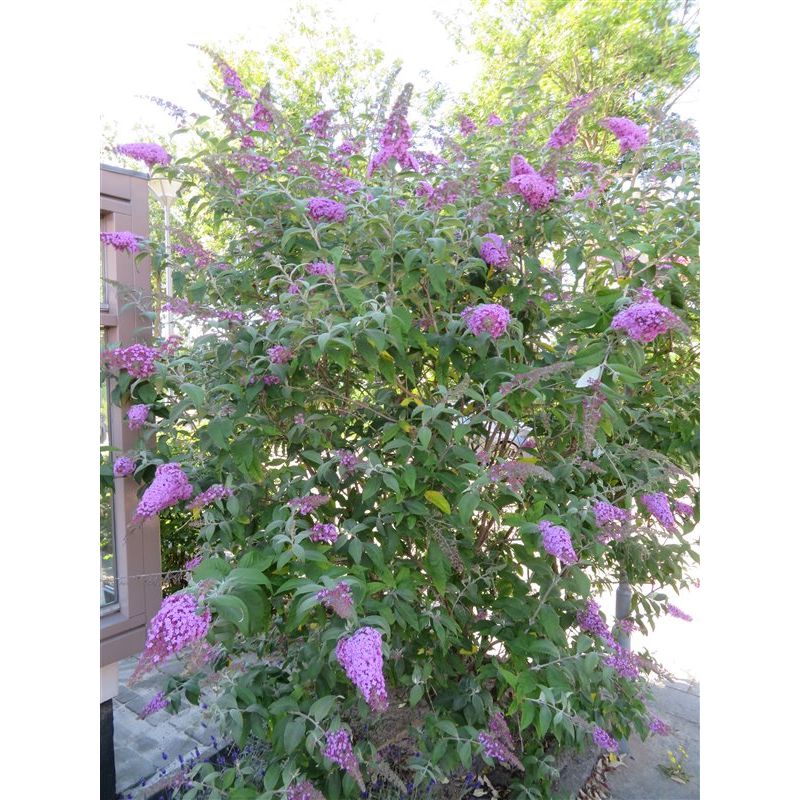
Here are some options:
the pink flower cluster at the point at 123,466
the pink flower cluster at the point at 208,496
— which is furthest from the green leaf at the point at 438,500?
the pink flower cluster at the point at 123,466

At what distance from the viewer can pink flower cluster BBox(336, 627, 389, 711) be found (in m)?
0.78

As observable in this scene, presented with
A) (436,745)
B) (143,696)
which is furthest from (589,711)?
(143,696)

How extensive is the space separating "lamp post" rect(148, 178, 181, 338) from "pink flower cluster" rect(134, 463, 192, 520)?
0.43 metres

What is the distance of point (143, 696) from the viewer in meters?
2.32

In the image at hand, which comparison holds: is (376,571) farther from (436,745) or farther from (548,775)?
(548,775)

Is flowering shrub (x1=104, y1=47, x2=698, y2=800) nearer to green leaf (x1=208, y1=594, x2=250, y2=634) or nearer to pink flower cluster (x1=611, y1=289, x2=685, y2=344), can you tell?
pink flower cluster (x1=611, y1=289, x2=685, y2=344)

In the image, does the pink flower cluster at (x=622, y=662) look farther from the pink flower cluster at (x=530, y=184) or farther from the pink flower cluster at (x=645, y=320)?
the pink flower cluster at (x=530, y=184)

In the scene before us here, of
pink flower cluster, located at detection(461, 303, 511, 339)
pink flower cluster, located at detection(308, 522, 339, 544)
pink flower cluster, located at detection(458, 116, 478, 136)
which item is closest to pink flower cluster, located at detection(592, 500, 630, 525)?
pink flower cluster, located at detection(461, 303, 511, 339)

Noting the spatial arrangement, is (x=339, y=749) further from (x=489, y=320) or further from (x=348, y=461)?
(x=489, y=320)

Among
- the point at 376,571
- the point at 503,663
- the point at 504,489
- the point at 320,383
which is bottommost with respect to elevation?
the point at 503,663

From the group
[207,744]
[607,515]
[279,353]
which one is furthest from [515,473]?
[207,744]

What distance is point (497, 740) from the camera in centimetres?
122
